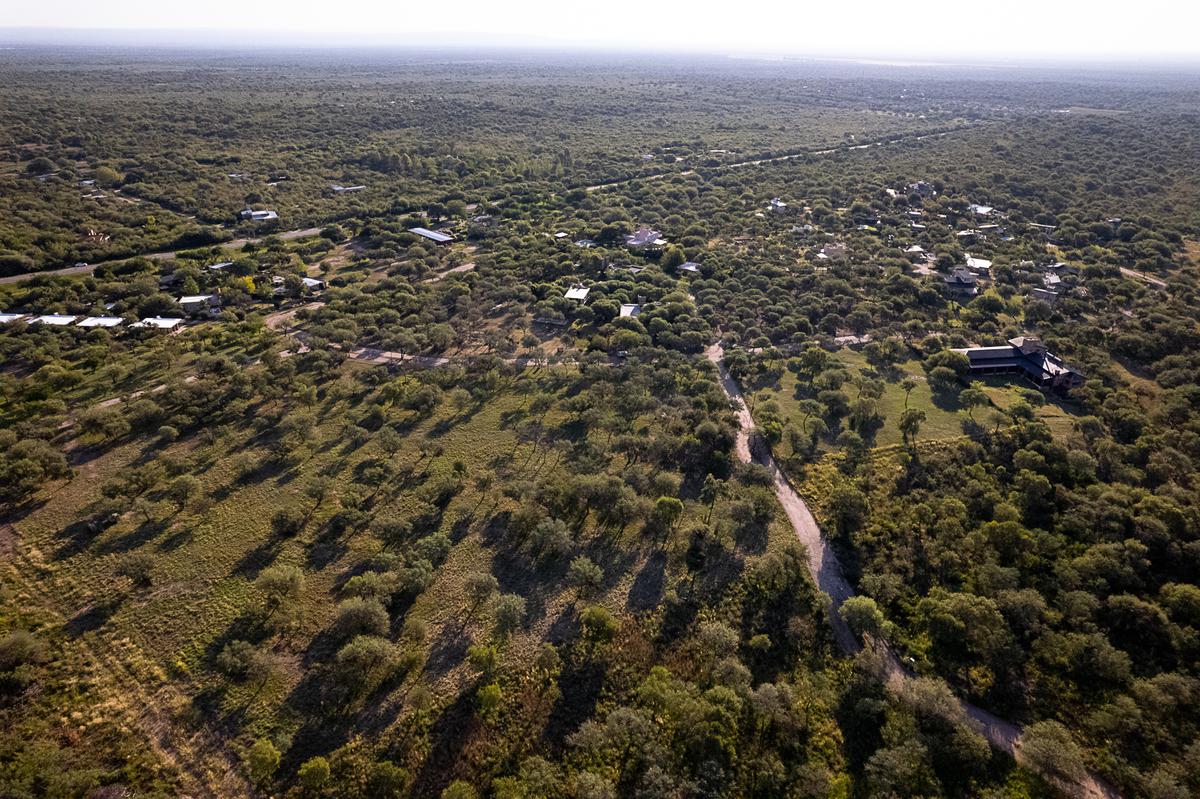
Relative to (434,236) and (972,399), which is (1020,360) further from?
(434,236)

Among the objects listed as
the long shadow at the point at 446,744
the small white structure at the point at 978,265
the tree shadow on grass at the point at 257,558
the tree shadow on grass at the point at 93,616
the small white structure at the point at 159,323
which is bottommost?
the long shadow at the point at 446,744

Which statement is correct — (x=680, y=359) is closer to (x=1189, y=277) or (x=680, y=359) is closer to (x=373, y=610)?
(x=373, y=610)

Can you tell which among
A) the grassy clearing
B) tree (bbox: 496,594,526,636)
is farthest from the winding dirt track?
tree (bbox: 496,594,526,636)

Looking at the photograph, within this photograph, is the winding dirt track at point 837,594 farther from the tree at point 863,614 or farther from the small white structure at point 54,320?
the small white structure at point 54,320

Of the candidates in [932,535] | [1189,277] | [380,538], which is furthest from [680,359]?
[1189,277]

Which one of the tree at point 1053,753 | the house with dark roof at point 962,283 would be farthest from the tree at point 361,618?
the house with dark roof at point 962,283

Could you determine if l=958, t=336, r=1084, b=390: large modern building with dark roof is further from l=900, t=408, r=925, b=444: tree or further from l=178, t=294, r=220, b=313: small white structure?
l=178, t=294, r=220, b=313: small white structure

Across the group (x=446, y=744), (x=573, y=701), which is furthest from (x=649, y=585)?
(x=446, y=744)
